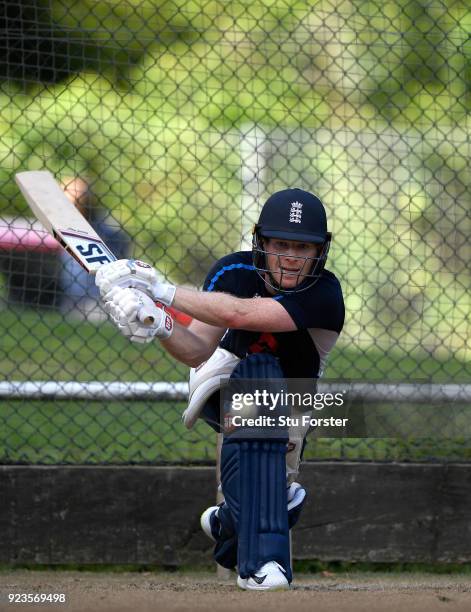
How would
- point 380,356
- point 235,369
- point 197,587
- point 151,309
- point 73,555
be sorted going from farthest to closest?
point 380,356
point 73,555
point 197,587
point 235,369
point 151,309

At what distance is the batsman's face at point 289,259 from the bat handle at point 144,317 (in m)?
0.66

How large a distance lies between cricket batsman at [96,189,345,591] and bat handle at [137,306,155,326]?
0.05 ft

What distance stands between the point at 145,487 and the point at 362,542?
115 centimetres

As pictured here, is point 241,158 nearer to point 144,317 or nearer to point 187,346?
point 187,346

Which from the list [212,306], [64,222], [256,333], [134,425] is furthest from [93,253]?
[134,425]

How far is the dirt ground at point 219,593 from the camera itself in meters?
4.08

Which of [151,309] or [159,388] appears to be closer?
[151,309]

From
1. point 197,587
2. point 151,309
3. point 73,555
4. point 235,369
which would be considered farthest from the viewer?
point 73,555

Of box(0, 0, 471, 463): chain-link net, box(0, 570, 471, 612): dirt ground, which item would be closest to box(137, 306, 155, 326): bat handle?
box(0, 570, 471, 612): dirt ground

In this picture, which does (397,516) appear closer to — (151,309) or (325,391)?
(325,391)

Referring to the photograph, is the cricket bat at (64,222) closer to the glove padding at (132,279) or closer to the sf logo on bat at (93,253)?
the sf logo on bat at (93,253)

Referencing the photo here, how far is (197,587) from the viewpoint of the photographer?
5.32 meters

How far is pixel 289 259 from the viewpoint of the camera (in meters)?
4.40

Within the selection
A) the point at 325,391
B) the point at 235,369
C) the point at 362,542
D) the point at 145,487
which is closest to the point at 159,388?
the point at 145,487
